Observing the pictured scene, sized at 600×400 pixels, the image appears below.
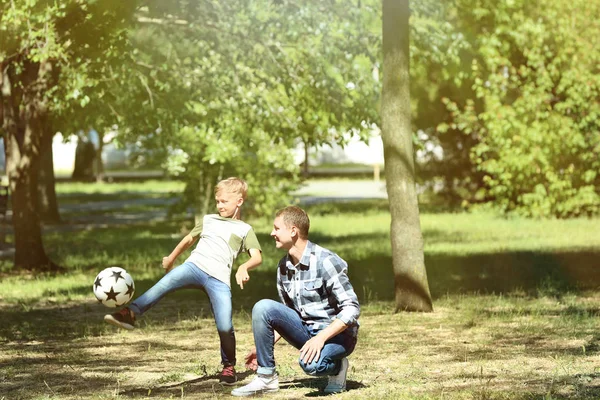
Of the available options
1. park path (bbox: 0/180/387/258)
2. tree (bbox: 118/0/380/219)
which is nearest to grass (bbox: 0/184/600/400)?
tree (bbox: 118/0/380/219)

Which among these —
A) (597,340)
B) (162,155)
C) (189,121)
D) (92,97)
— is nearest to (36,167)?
(92,97)

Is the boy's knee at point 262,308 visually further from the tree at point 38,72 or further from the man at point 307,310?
the tree at point 38,72

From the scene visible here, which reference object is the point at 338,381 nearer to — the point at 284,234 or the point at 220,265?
the point at 284,234

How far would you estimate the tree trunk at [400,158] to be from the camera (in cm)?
1234

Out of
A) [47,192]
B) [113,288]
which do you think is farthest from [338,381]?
[47,192]

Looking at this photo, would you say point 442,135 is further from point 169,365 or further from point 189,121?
point 169,365

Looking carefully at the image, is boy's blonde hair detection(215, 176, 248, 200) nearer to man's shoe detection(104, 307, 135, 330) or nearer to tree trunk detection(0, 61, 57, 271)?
man's shoe detection(104, 307, 135, 330)

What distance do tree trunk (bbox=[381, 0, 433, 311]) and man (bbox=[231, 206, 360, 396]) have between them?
4.90 meters

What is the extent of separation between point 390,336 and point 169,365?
7.61 ft

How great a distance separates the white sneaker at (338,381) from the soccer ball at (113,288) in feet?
6.18

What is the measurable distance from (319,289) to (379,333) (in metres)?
3.60

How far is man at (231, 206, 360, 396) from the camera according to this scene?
23.5ft

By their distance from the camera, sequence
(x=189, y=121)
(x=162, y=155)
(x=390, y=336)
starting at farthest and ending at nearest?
(x=162, y=155)
(x=189, y=121)
(x=390, y=336)

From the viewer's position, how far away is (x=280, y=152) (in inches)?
1001
